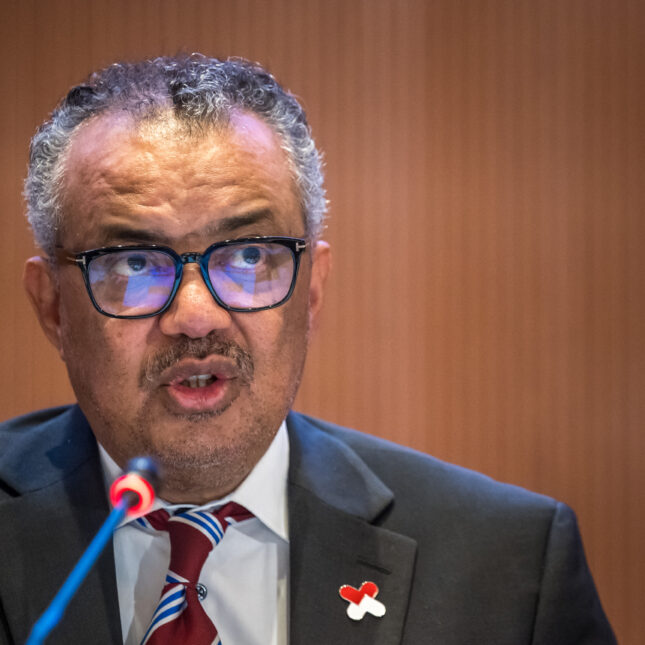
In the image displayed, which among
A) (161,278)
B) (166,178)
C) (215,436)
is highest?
(166,178)

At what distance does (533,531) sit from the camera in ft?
5.18

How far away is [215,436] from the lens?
134 cm

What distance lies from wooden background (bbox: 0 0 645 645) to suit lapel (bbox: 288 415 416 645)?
48 centimetres

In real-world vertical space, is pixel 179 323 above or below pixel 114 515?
above

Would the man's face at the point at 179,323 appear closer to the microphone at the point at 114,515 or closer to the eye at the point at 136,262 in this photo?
the eye at the point at 136,262

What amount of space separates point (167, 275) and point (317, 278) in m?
0.37

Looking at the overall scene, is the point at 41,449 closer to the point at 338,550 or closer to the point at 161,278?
the point at 161,278

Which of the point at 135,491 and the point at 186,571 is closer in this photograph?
the point at 135,491

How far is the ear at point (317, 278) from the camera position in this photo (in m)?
1.60

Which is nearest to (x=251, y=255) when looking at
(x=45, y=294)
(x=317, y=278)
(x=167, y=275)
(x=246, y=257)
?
(x=246, y=257)

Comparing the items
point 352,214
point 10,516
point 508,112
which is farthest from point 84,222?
point 508,112

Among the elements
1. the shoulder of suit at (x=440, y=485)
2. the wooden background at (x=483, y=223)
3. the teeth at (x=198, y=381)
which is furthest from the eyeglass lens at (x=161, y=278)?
the wooden background at (x=483, y=223)

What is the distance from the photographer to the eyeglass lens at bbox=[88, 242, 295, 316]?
1.33m

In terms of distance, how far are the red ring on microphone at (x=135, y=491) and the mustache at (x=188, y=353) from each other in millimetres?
331
